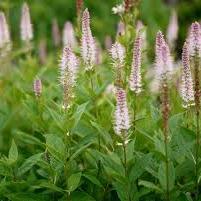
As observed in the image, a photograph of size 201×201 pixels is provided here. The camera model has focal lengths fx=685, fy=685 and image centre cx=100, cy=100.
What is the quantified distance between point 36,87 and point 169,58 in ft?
3.36

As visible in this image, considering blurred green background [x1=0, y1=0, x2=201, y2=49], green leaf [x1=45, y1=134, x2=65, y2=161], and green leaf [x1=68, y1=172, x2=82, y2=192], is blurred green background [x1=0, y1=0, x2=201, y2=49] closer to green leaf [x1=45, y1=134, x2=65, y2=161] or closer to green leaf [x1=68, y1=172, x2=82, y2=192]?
green leaf [x1=45, y1=134, x2=65, y2=161]

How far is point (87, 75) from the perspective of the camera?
4.07 meters

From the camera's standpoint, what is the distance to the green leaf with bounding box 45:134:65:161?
3.50 meters

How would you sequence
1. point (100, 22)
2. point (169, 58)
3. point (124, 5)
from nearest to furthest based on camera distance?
point (169, 58) < point (124, 5) < point (100, 22)

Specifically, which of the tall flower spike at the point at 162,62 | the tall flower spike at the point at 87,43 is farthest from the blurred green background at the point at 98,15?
the tall flower spike at the point at 162,62

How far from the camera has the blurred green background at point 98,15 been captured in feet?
38.7

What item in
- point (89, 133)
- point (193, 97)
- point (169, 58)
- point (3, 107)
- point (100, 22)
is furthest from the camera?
point (100, 22)

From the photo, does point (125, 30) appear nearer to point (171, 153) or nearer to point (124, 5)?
point (124, 5)

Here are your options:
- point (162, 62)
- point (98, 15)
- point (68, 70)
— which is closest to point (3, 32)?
→ point (68, 70)

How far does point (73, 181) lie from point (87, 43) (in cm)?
74

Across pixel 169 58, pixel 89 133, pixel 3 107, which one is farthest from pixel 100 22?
pixel 169 58

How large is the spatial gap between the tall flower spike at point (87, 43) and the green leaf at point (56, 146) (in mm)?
469

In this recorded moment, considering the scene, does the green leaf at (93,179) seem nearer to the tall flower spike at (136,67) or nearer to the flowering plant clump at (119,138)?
the flowering plant clump at (119,138)

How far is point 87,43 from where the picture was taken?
3658 millimetres
